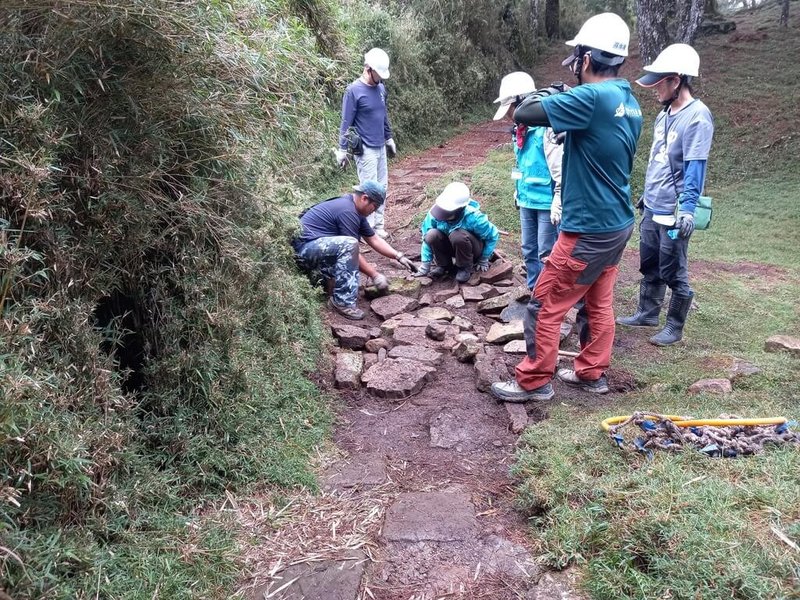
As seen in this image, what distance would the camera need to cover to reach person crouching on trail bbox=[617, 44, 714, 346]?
15.0 feet

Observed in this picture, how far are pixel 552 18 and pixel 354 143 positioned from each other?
52.5ft

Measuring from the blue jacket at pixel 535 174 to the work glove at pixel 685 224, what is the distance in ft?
3.10

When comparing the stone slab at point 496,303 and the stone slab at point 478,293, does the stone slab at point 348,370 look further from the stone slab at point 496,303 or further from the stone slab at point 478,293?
the stone slab at point 478,293

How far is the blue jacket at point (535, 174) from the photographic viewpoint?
5027mm

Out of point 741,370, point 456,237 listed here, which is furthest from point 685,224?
point 456,237

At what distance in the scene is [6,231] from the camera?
2.18 m

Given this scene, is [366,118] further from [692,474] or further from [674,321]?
[692,474]

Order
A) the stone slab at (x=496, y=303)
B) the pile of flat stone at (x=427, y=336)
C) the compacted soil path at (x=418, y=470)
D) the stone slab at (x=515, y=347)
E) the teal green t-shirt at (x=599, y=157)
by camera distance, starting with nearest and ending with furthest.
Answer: the compacted soil path at (x=418, y=470)
the teal green t-shirt at (x=599, y=157)
the pile of flat stone at (x=427, y=336)
the stone slab at (x=515, y=347)
the stone slab at (x=496, y=303)

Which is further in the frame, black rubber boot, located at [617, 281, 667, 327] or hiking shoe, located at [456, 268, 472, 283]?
hiking shoe, located at [456, 268, 472, 283]

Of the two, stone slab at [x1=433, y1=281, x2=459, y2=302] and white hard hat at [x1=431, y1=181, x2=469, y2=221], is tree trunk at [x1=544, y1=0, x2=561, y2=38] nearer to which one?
white hard hat at [x1=431, y1=181, x2=469, y2=221]

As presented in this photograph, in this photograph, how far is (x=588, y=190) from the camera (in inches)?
148

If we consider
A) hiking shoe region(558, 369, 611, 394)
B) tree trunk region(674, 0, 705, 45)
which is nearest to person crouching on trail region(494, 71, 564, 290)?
hiking shoe region(558, 369, 611, 394)

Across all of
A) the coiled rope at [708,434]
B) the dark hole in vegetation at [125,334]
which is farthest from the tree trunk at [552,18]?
the dark hole in vegetation at [125,334]

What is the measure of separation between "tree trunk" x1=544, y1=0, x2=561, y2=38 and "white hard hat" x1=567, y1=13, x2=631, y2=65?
18287mm
